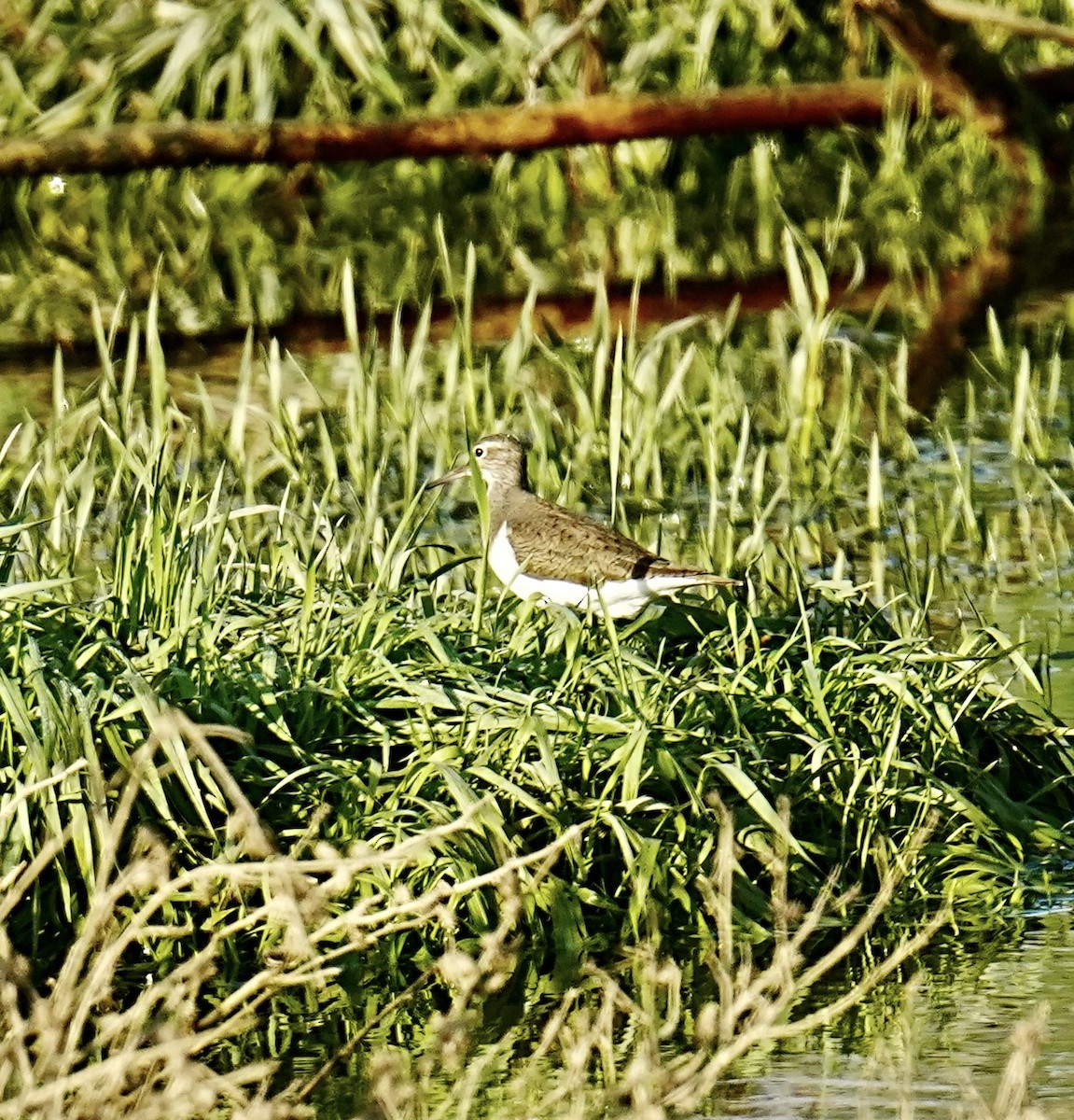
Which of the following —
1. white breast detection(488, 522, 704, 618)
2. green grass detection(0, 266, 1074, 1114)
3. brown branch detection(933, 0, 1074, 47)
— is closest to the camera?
green grass detection(0, 266, 1074, 1114)

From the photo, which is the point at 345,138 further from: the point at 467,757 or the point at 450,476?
the point at 467,757

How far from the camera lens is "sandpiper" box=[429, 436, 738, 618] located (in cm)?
623

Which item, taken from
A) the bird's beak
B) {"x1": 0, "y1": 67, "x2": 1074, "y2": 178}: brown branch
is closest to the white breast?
the bird's beak

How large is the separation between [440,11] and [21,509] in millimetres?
7644

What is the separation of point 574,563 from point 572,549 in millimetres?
87

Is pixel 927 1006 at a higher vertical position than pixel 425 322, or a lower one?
lower

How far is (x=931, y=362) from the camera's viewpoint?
11062 millimetres

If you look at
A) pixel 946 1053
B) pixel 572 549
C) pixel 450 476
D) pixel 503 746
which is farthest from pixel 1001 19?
pixel 946 1053

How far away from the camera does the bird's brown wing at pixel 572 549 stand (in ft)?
20.7

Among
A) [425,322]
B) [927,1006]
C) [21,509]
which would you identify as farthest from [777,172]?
[927,1006]

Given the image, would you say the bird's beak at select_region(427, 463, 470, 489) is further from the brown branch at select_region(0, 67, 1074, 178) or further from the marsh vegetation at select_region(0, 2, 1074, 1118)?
the brown branch at select_region(0, 67, 1074, 178)

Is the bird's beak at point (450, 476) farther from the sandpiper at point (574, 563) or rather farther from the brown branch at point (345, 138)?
the brown branch at point (345, 138)

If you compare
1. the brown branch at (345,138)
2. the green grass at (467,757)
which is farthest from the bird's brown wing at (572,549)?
the brown branch at (345,138)

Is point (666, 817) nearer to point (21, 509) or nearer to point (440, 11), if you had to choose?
point (21, 509)
